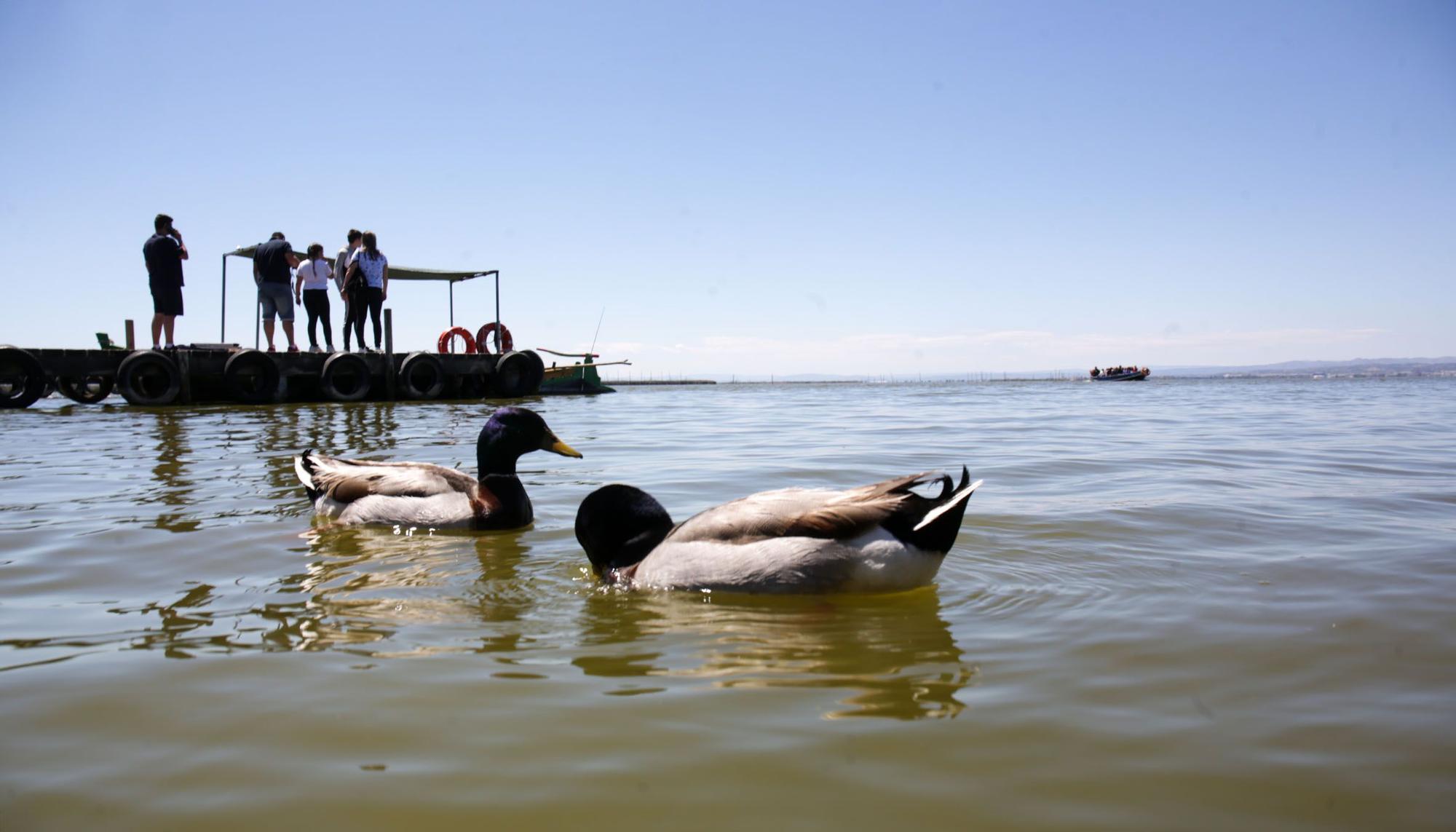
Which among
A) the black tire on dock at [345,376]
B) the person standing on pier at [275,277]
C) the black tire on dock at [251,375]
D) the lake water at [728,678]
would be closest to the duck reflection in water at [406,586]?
the lake water at [728,678]

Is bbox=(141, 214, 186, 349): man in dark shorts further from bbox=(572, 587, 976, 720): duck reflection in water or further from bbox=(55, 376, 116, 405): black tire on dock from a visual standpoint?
bbox=(572, 587, 976, 720): duck reflection in water

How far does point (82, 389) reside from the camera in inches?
846

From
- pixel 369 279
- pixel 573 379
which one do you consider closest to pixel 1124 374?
pixel 573 379

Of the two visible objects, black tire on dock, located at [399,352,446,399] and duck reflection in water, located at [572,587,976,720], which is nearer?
duck reflection in water, located at [572,587,976,720]

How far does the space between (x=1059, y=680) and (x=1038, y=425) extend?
14.7 m

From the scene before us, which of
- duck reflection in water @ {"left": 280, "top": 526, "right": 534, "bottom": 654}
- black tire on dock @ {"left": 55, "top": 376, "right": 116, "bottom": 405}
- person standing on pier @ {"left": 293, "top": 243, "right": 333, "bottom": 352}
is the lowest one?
duck reflection in water @ {"left": 280, "top": 526, "right": 534, "bottom": 654}

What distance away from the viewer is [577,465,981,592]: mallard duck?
14.6ft

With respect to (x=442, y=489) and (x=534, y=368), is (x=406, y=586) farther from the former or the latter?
(x=534, y=368)

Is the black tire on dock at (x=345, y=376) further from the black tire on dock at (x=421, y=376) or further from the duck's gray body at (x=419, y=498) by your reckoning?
the duck's gray body at (x=419, y=498)

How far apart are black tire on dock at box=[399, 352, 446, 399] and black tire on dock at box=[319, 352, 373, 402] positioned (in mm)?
888

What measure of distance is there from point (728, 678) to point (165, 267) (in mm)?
17170

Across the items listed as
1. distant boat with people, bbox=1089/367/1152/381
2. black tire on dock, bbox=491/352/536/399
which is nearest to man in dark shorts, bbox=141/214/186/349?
black tire on dock, bbox=491/352/536/399

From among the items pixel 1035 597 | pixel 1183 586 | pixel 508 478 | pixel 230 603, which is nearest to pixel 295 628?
pixel 230 603

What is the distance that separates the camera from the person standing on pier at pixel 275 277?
1720cm
